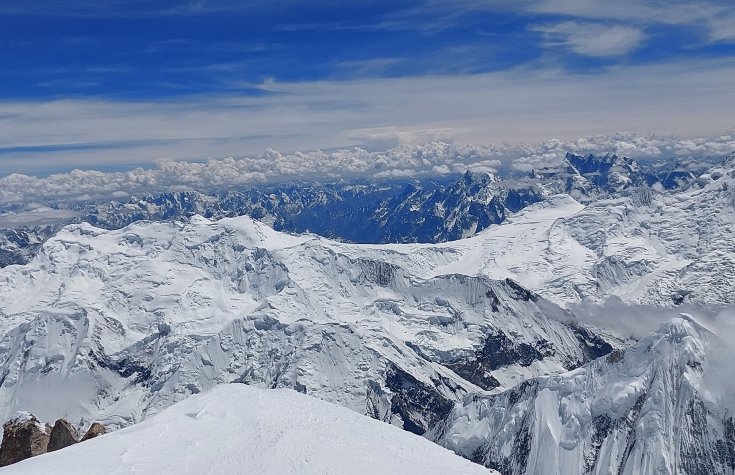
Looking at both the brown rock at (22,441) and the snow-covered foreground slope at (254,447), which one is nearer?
the snow-covered foreground slope at (254,447)

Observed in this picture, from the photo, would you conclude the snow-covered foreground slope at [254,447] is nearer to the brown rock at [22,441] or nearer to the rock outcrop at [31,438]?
the rock outcrop at [31,438]

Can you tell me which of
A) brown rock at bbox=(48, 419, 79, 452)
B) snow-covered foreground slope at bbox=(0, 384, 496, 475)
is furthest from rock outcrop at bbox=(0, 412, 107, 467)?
snow-covered foreground slope at bbox=(0, 384, 496, 475)

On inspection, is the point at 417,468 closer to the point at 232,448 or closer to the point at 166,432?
the point at 232,448

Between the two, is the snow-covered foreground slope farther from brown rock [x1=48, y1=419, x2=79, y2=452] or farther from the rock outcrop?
the rock outcrop

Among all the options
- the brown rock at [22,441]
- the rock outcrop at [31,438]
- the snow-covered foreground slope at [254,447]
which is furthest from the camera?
the rock outcrop at [31,438]

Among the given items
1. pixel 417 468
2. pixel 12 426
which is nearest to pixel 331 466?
pixel 417 468

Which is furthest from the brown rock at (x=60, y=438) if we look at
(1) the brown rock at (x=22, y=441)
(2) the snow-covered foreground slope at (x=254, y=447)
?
(2) the snow-covered foreground slope at (x=254, y=447)
